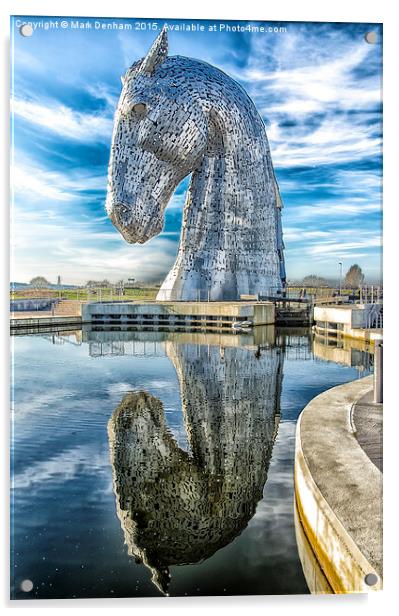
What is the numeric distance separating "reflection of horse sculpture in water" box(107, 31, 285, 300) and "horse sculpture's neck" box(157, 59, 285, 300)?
0.08ft

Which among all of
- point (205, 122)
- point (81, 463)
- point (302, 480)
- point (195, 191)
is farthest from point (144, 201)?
point (302, 480)

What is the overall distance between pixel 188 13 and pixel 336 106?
3.84ft

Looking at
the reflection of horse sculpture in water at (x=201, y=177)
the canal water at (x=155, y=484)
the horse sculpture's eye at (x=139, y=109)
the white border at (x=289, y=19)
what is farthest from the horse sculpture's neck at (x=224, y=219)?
the white border at (x=289, y=19)

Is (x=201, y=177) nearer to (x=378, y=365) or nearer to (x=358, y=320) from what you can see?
(x=358, y=320)

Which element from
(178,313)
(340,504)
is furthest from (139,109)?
(340,504)

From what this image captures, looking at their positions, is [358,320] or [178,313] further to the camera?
[178,313]

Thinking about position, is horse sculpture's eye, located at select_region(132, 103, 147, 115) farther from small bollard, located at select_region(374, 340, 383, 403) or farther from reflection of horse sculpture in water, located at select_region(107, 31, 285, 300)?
small bollard, located at select_region(374, 340, 383, 403)

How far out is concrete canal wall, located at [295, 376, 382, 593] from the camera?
2027 mm

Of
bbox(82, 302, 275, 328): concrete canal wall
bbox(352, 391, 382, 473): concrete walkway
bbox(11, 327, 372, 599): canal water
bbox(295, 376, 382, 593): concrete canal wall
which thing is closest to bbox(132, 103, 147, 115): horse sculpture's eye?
bbox(82, 302, 275, 328): concrete canal wall

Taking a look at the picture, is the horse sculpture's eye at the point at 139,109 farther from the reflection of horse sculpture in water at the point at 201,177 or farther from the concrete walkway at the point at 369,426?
the concrete walkway at the point at 369,426

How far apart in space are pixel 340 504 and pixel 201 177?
12482 millimetres

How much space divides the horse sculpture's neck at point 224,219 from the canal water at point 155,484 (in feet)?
25.9

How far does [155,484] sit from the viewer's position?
3.10 metres

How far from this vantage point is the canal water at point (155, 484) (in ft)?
7.80
